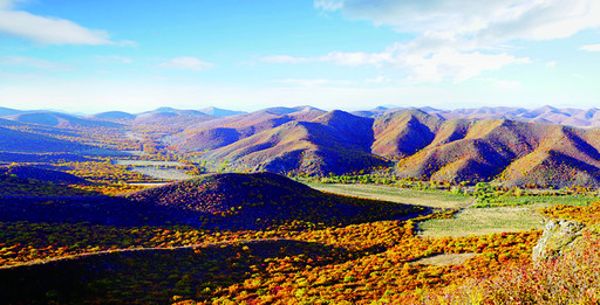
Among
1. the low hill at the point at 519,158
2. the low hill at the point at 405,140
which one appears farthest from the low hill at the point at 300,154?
the low hill at the point at 519,158

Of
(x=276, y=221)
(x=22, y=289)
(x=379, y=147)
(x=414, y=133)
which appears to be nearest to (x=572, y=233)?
(x=22, y=289)

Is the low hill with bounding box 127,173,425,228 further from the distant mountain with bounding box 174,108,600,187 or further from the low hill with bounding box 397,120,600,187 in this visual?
the distant mountain with bounding box 174,108,600,187

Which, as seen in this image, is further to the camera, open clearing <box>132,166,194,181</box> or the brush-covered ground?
open clearing <box>132,166,194,181</box>

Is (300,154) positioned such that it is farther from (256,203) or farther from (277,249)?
(277,249)

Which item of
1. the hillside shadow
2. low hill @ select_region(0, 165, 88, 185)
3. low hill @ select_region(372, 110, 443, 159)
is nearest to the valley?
the hillside shadow

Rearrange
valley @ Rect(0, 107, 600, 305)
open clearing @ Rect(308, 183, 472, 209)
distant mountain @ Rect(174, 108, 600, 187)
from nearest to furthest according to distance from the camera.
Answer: valley @ Rect(0, 107, 600, 305) < open clearing @ Rect(308, 183, 472, 209) < distant mountain @ Rect(174, 108, 600, 187)

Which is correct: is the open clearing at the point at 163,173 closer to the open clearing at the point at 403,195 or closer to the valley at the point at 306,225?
the valley at the point at 306,225
